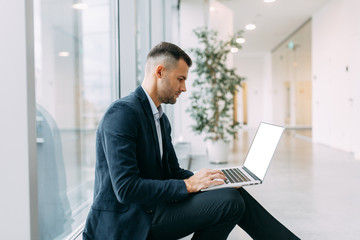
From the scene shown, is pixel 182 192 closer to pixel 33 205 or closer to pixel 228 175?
pixel 228 175

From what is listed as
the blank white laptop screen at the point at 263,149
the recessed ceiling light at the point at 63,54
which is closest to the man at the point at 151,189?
the blank white laptop screen at the point at 263,149

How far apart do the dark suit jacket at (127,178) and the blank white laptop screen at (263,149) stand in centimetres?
38

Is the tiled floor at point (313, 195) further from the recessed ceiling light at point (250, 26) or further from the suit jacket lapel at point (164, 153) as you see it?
the recessed ceiling light at point (250, 26)

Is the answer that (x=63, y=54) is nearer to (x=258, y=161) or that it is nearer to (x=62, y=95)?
(x=62, y=95)

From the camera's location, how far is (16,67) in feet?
2.63

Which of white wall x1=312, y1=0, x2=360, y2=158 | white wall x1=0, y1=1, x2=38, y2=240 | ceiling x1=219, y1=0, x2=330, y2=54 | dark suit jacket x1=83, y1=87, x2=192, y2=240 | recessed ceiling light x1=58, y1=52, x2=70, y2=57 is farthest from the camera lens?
ceiling x1=219, y1=0, x2=330, y2=54

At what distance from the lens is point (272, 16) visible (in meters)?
7.77

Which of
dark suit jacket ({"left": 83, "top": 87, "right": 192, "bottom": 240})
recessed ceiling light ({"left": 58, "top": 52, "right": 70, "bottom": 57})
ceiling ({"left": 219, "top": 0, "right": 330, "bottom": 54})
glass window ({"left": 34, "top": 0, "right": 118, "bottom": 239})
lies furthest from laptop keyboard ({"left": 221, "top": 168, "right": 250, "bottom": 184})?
ceiling ({"left": 219, "top": 0, "right": 330, "bottom": 54})

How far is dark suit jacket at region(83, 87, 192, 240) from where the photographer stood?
1029mm

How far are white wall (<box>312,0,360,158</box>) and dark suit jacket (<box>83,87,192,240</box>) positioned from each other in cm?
489

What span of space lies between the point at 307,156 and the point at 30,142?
5.31 metres

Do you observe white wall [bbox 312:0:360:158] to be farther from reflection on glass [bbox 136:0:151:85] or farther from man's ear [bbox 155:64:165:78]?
man's ear [bbox 155:64:165:78]

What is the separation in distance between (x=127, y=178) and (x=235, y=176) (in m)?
0.55

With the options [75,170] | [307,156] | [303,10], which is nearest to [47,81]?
[75,170]
